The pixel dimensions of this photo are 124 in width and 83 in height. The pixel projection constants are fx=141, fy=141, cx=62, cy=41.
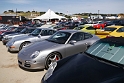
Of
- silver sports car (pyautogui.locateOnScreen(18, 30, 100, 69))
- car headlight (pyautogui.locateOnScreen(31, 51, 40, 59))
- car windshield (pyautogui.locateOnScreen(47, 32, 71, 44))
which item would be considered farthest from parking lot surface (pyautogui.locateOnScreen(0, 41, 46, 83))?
car windshield (pyautogui.locateOnScreen(47, 32, 71, 44))

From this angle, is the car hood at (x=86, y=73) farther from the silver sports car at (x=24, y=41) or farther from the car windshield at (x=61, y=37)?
the silver sports car at (x=24, y=41)

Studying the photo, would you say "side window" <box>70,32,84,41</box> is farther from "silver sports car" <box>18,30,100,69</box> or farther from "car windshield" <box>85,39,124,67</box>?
"car windshield" <box>85,39,124,67</box>

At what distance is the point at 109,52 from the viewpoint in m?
3.05

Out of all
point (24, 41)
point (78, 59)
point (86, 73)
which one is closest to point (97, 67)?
point (86, 73)

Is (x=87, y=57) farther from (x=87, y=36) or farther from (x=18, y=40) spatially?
(x=18, y=40)

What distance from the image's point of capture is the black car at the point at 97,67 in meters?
2.27

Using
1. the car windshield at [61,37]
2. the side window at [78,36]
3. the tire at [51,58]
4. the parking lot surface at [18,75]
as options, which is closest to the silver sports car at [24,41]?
the car windshield at [61,37]

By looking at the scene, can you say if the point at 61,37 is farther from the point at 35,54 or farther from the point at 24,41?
the point at 24,41

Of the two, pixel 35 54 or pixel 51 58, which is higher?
pixel 35 54

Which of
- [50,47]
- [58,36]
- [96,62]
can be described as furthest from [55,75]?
[58,36]

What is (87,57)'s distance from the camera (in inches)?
124

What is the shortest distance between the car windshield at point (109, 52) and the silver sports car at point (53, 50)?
1676 mm

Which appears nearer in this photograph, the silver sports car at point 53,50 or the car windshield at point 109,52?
the car windshield at point 109,52

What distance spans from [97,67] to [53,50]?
243 centimetres
